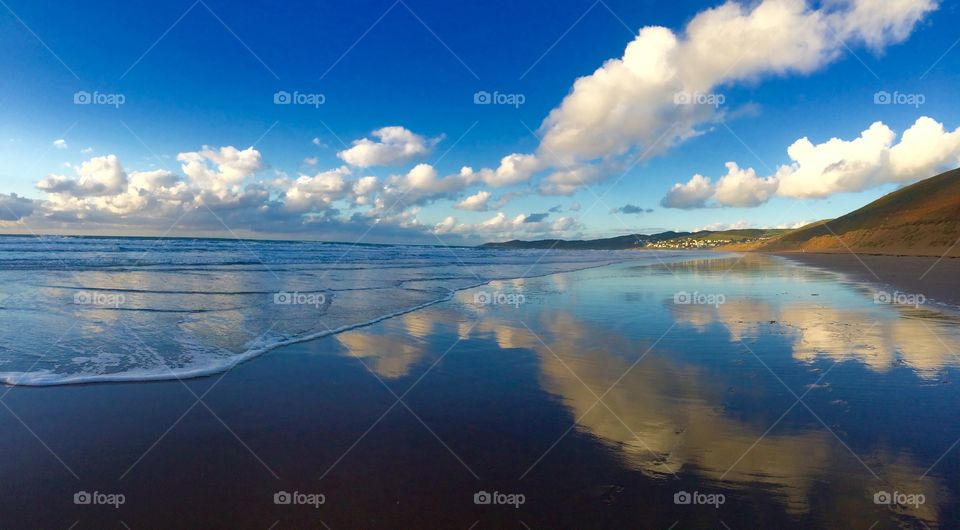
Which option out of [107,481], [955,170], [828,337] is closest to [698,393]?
[828,337]

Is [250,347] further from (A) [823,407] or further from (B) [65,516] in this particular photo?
(A) [823,407]

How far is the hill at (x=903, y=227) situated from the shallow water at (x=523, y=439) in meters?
60.1

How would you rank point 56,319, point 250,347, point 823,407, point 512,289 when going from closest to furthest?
point 823,407
point 250,347
point 56,319
point 512,289

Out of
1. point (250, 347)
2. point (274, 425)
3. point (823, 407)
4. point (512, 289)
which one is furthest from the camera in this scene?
point (512, 289)

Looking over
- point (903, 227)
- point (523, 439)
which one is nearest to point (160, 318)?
point (523, 439)

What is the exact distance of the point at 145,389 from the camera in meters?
6.71

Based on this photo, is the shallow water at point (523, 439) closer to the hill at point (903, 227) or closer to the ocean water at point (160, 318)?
the ocean water at point (160, 318)

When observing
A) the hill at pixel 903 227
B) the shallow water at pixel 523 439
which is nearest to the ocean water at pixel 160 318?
the shallow water at pixel 523 439

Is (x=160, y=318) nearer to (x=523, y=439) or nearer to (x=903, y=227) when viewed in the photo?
(x=523, y=439)

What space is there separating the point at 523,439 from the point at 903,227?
90837 millimetres

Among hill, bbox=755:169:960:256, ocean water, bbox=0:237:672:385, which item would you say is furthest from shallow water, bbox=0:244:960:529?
hill, bbox=755:169:960:256

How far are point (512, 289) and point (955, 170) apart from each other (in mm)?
124700

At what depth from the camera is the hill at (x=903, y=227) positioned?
58.4 meters

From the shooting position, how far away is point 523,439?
5148 mm
